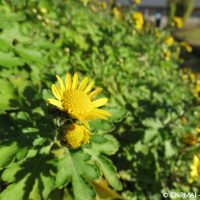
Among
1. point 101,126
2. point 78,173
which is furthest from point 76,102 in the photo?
point 78,173

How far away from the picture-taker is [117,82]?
12.7 ft

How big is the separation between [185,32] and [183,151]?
1590 centimetres

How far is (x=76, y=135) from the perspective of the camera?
182 centimetres

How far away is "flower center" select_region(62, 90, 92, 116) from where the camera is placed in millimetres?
1785

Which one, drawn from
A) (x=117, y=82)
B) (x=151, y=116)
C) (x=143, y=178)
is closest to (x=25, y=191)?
(x=143, y=178)

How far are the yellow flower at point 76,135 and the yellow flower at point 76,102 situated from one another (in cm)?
7

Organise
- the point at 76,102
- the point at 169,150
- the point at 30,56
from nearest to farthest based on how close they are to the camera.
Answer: the point at 76,102
the point at 30,56
the point at 169,150

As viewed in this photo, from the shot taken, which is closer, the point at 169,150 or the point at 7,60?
the point at 7,60

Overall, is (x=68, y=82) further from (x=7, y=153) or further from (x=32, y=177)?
(x=32, y=177)

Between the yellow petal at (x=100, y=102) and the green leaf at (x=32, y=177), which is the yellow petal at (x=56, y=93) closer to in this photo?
the yellow petal at (x=100, y=102)

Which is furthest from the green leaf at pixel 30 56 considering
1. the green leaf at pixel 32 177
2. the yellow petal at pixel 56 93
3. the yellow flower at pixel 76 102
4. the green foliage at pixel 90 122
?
the green leaf at pixel 32 177

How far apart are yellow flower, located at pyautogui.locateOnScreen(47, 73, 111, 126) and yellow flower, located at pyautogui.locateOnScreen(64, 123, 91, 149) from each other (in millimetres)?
75

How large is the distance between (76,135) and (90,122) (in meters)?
0.26

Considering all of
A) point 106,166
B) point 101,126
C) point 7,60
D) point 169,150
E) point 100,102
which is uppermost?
point 7,60
